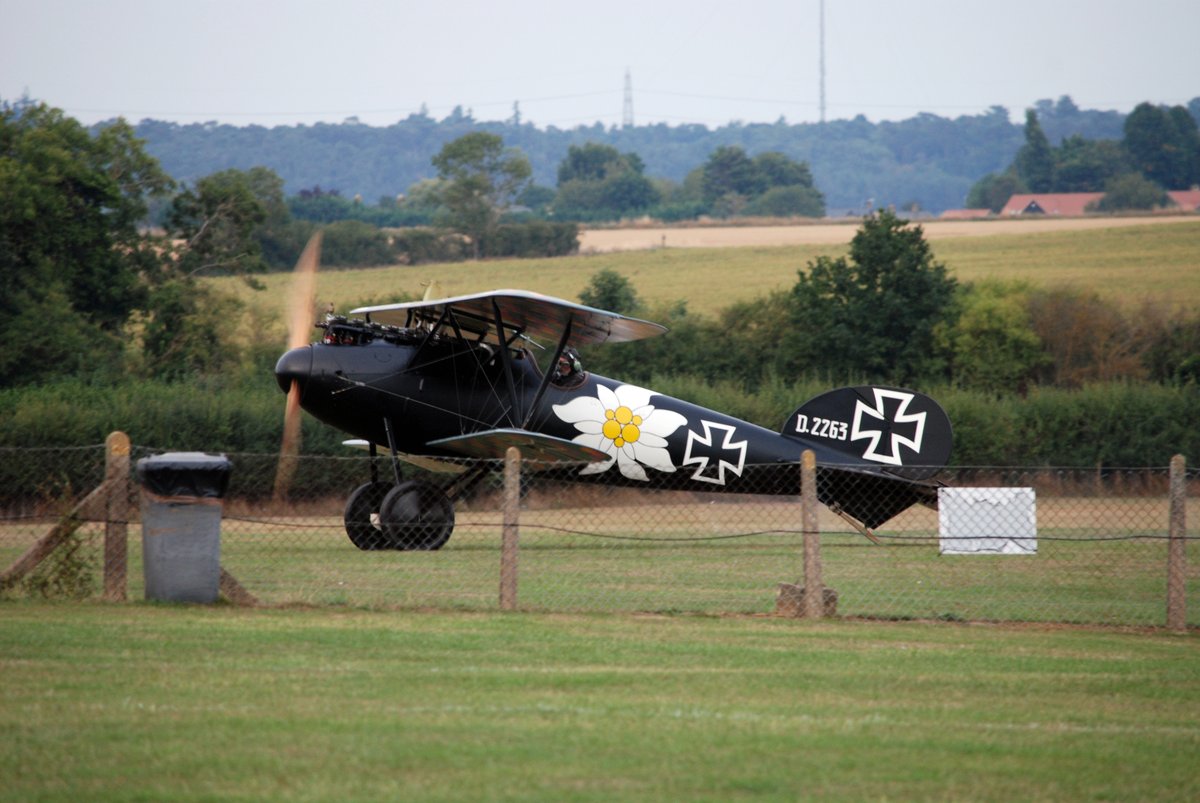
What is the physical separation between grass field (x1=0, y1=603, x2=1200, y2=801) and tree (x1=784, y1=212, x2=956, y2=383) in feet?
107

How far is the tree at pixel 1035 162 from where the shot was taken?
446ft

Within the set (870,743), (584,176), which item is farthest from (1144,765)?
(584,176)

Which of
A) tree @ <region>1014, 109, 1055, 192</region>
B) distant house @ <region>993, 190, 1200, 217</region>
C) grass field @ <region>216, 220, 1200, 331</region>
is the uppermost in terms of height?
tree @ <region>1014, 109, 1055, 192</region>

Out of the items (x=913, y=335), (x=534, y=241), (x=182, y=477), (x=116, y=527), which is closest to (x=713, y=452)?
(x=182, y=477)

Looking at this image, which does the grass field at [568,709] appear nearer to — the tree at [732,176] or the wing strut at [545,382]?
the wing strut at [545,382]

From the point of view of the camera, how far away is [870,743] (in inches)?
270

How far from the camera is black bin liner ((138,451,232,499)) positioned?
34.7 ft

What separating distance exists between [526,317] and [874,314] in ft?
91.0

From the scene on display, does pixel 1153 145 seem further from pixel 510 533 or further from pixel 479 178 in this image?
pixel 510 533

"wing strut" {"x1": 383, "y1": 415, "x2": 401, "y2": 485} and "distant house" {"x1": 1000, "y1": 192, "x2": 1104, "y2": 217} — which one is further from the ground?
"distant house" {"x1": 1000, "y1": 192, "x2": 1104, "y2": 217}

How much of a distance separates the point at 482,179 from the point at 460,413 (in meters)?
71.6

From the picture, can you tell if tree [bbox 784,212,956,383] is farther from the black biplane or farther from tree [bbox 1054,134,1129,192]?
tree [bbox 1054,134,1129,192]

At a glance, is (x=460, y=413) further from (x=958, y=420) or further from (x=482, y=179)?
(x=482, y=179)

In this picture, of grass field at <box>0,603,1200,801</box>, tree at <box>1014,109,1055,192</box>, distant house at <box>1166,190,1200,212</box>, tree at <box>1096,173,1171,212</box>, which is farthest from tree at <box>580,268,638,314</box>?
tree at <box>1014,109,1055,192</box>
